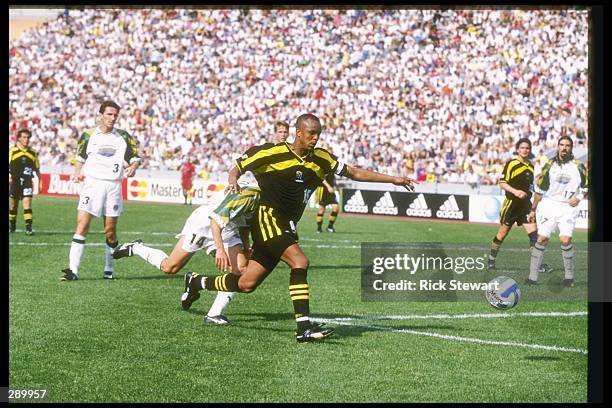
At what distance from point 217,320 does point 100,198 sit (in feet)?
16.7

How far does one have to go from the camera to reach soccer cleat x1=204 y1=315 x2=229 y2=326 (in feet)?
35.1

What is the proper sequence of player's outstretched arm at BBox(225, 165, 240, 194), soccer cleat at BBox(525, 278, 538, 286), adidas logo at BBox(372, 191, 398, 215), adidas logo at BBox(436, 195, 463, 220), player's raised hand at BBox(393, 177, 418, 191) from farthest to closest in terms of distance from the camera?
adidas logo at BBox(372, 191, 398, 215) < adidas logo at BBox(436, 195, 463, 220) < soccer cleat at BBox(525, 278, 538, 286) < player's raised hand at BBox(393, 177, 418, 191) < player's outstretched arm at BBox(225, 165, 240, 194)

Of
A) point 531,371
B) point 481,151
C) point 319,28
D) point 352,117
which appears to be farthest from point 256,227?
point 319,28

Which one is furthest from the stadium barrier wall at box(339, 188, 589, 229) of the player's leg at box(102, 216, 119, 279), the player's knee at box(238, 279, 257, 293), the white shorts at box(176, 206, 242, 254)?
the player's knee at box(238, 279, 257, 293)

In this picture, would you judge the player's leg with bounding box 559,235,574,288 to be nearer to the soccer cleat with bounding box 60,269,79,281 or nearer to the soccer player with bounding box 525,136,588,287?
the soccer player with bounding box 525,136,588,287

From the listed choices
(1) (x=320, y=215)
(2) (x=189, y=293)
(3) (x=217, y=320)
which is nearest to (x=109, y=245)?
(2) (x=189, y=293)

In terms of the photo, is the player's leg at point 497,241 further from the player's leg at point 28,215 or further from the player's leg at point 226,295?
the player's leg at point 28,215

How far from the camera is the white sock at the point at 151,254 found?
12352mm

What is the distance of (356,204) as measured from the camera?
129ft

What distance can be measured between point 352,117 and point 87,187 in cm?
2988

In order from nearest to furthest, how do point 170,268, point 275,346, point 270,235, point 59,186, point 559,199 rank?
point 275,346
point 270,235
point 170,268
point 559,199
point 59,186

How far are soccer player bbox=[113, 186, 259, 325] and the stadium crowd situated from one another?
27816 millimetres

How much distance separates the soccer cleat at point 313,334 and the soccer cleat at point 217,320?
1376 mm

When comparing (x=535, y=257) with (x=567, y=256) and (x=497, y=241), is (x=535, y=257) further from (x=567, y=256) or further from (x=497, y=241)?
(x=497, y=241)
